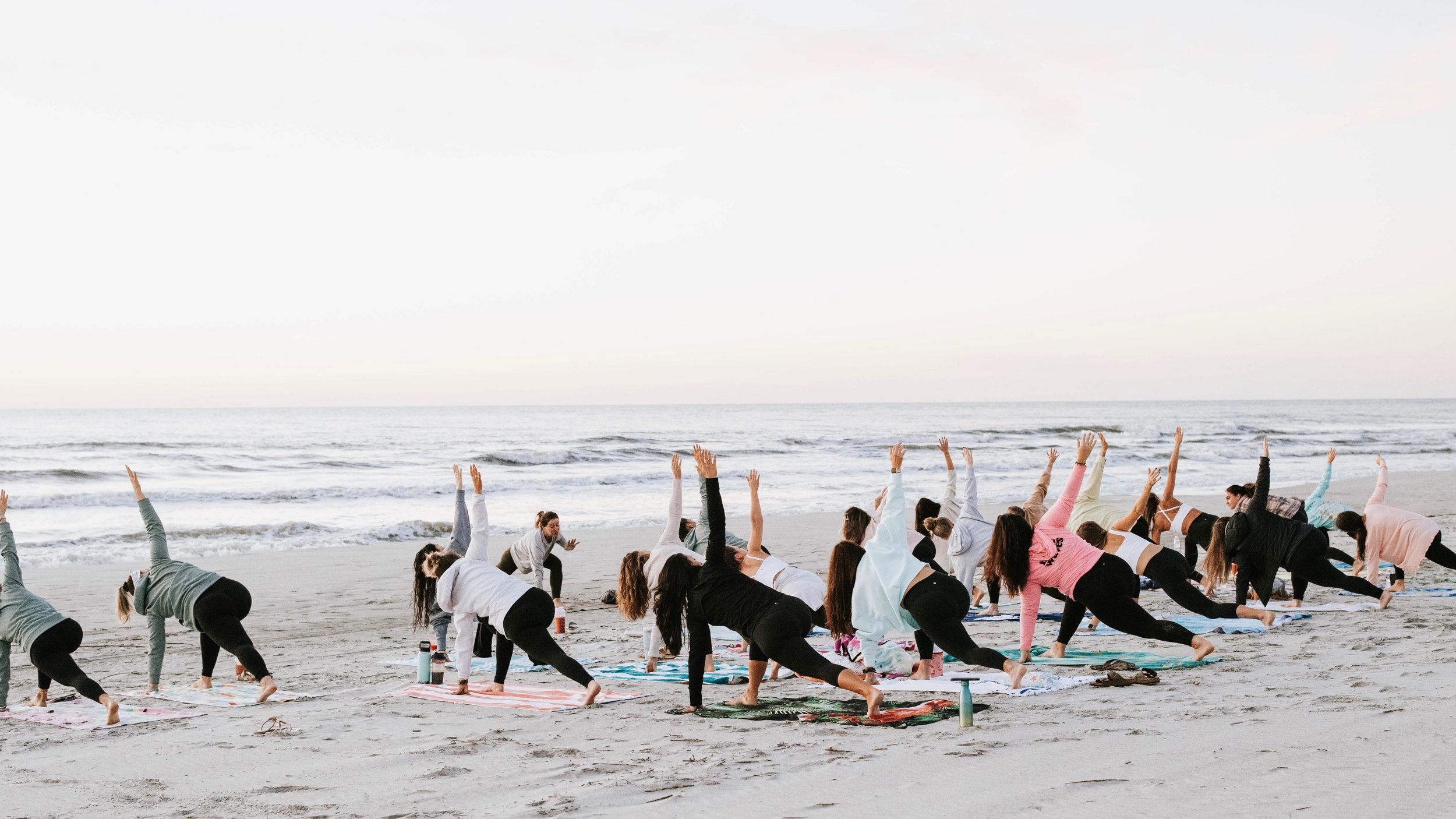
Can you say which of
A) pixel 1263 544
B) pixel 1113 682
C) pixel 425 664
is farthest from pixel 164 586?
pixel 1263 544

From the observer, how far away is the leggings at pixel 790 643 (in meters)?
6.40

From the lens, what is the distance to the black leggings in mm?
7883

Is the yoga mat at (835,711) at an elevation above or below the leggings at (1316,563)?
below

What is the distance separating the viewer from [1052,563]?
771 cm

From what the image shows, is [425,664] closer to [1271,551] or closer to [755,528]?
[755,528]

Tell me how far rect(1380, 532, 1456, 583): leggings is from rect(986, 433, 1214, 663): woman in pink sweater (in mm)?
4551

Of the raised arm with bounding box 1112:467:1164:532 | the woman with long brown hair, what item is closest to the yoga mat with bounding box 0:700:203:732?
the woman with long brown hair

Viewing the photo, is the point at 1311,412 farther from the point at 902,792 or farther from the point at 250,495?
the point at 902,792

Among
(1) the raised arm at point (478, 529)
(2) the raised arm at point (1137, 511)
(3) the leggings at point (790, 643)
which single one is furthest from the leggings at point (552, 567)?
(2) the raised arm at point (1137, 511)

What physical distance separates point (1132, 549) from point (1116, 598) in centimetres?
157

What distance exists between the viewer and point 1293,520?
10.1 meters

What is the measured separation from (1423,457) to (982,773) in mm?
47201

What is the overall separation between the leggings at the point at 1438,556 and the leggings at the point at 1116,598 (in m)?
4.88

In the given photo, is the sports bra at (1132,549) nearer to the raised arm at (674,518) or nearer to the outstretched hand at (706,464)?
the raised arm at (674,518)
